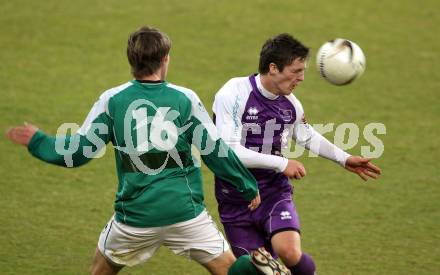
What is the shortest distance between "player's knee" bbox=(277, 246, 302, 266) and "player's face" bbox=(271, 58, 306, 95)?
1170 millimetres

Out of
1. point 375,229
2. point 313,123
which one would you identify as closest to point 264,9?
point 313,123

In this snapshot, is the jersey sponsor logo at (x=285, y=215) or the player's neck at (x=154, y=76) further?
the jersey sponsor logo at (x=285, y=215)

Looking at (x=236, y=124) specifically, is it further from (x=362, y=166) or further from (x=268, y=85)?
(x=362, y=166)

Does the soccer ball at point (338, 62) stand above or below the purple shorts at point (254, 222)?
above

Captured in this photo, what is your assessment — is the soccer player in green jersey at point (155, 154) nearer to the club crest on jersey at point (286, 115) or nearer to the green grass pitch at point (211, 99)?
the club crest on jersey at point (286, 115)

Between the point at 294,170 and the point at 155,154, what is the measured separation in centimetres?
109

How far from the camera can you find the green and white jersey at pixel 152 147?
225 inches

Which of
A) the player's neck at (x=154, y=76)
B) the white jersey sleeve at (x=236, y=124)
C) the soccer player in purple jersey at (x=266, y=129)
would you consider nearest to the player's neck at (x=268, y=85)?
the soccer player in purple jersey at (x=266, y=129)

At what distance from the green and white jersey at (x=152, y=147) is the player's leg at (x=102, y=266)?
36 cm

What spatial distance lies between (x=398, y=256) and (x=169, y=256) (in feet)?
6.75

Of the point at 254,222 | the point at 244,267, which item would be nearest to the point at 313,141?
the point at 254,222

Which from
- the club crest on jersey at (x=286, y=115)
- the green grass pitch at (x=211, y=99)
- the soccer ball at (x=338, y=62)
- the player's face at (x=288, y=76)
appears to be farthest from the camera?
the green grass pitch at (x=211, y=99)

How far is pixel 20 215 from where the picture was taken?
351 inches

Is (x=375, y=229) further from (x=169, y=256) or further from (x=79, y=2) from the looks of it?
(x=79, y=2)
